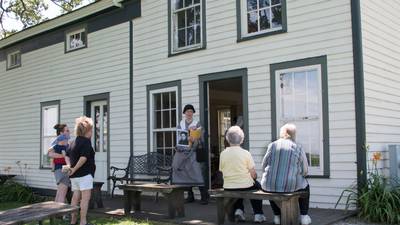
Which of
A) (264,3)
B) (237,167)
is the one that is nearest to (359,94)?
(237,167)

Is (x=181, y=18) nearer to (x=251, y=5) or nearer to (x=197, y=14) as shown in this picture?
(x=197, y=14)

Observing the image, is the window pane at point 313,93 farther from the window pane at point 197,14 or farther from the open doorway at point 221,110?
the open doorway at point 221,110

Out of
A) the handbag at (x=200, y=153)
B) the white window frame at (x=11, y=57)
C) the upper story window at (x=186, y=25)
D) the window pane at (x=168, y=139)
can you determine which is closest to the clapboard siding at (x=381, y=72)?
the handbag at (x=200, y=153)

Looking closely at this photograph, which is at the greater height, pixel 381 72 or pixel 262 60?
pixel 262 60

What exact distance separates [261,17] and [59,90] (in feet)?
24.2

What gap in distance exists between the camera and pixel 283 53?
8.96 m

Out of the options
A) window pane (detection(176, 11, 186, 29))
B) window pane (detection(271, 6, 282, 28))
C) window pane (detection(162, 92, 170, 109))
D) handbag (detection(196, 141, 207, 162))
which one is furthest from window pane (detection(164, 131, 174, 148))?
window pane (detection(271, 6, 282, 28))

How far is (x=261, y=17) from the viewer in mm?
9500

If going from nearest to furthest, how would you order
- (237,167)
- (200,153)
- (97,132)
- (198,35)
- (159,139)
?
(237,167) → (200,153) → (198,35) → (159,139) → (97,132)

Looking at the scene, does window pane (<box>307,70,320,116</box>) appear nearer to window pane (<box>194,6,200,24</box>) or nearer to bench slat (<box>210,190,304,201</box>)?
bench slat (<box>210,190,304,201</box>)

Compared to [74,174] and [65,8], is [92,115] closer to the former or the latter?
[74,174]

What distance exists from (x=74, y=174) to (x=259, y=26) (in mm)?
4584

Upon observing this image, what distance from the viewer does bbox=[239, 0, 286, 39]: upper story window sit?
30.0 feet

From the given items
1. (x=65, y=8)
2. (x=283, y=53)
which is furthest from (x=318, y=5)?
(x=65, y=8)
